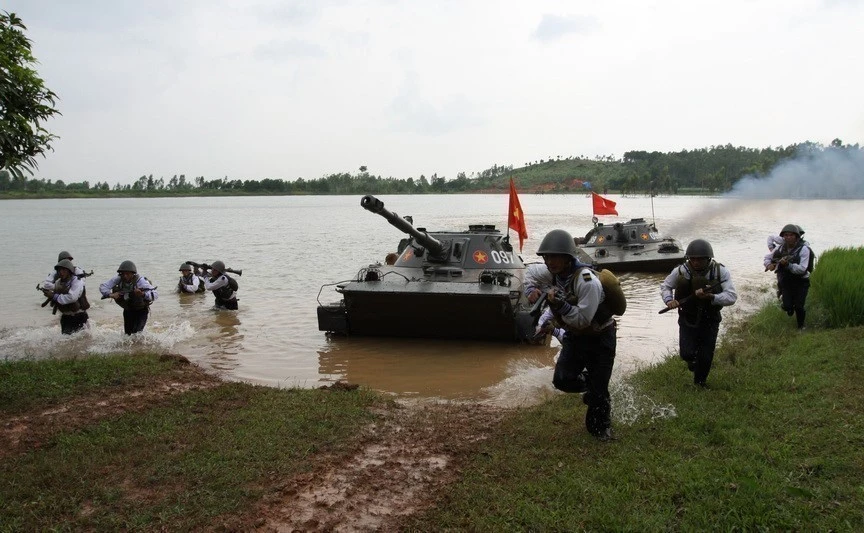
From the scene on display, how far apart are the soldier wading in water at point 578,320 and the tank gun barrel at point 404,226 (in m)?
4.21

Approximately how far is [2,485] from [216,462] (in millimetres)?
1364

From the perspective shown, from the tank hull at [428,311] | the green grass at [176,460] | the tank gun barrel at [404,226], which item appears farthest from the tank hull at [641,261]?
the green grass at [176,460]

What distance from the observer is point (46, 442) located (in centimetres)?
564

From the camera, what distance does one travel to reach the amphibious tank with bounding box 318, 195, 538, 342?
10.1 meters

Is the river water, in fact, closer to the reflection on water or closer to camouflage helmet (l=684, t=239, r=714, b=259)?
the reflection on water

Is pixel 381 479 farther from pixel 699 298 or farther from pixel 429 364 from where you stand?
pixel 429 364

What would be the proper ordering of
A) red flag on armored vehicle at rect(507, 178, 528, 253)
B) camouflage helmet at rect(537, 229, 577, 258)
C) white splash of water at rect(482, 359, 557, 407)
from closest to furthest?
camouflage helmet at rect(537, 229, 577, 258) < white splash of water at rect(482, 359, 557, 407) < red flag on armored vehicle at rect(507, 178, 528, 253)

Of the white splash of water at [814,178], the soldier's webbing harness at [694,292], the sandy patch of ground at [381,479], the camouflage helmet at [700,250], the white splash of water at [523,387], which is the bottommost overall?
the white splash of water at [523,387]

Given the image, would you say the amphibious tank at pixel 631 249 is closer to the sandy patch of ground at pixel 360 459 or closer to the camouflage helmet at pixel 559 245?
the sandy patch of ground at pixel 360 459

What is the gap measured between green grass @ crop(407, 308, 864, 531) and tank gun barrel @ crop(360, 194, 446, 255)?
12.5 feet

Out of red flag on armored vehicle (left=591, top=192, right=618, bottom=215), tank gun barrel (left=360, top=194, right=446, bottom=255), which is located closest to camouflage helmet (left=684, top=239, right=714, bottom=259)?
tank gun barrel (left=360, top=194, right=446, bottom=255)

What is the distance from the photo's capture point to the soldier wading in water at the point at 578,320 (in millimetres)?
5230

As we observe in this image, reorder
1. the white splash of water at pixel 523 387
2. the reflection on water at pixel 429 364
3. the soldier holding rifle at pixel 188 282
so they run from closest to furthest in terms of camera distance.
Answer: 1. the white splash of water at pixel 523 387
2. the reflection on water at pixel 429 364
3. the soldier holding rifle at pixel 188 282

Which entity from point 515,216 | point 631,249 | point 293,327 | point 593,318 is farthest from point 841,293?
point 631,249
